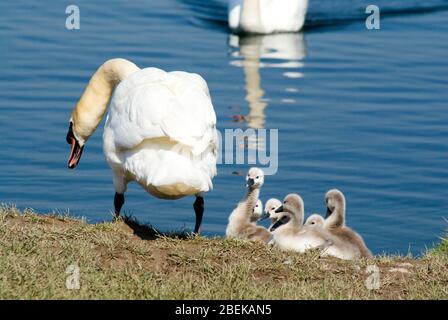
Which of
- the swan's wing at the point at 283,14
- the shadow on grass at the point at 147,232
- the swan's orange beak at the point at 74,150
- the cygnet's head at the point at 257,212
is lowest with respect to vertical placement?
the cygnet's head at the point at 257,212

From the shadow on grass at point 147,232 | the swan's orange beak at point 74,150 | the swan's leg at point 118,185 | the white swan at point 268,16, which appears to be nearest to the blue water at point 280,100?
the white swan at point 268,16

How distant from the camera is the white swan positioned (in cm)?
2089

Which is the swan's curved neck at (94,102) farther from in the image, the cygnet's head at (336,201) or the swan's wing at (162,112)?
the cygnet's head at (336,201)

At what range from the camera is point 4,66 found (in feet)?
58.2

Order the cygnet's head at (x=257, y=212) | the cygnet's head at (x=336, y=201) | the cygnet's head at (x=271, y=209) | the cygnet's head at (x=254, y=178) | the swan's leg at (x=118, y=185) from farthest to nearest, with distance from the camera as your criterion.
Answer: the cygnet's head at (x=257, y=212)
the cygnet's head at (x=271, y=209)
the cygnet's head at (x=254, y=178)
the cygnet's head at (x=336, y=201)
the swan's leg at (x=118, y=185)

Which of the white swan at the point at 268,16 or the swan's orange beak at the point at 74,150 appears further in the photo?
the white swan at the point at 268,16

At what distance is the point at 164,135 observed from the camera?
8.63 meters

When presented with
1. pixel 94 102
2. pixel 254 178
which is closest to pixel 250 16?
pixel 94 102

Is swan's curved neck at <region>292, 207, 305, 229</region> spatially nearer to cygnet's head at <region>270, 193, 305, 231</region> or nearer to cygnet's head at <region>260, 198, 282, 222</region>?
cygnet's head at <region>270, 193, 305, 231</region>

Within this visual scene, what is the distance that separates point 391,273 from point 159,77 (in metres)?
2.43

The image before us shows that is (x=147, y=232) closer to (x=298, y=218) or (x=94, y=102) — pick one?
(x=298, y=218)

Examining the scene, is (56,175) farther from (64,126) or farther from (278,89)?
(278,89)

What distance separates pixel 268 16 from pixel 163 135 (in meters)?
12.9

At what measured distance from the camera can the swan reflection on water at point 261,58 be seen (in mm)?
16562
